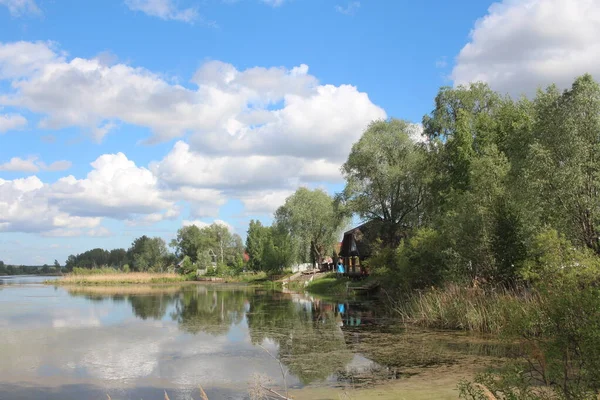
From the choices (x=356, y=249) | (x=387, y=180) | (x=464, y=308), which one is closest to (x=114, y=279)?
(x=356, y=249)

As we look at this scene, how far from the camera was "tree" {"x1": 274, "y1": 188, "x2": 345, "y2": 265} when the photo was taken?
190 feet

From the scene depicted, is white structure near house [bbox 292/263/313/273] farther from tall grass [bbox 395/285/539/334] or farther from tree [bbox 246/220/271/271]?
tall grass [bbox 395/285/539/334]

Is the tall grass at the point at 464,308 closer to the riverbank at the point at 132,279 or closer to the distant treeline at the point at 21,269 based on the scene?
the riverbank at the point at 132,279

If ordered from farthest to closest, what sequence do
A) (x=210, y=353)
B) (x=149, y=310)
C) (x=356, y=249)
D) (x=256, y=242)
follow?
1. (x=256, y=242)
2. (x=356, y=249)
3. (x=149, y=310)
4. (x=210, y=353)

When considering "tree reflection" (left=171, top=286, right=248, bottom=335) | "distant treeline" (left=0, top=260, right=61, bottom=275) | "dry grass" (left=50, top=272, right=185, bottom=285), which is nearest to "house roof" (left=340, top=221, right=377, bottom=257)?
"tree reflection" (left=171, top=286, right=248, bottom=335)

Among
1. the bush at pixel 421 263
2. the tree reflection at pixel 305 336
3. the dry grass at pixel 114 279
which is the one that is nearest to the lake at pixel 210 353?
the tree reflection at pixel 305 336

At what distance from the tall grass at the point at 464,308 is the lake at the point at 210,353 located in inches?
36.7

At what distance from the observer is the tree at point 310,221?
57969mm

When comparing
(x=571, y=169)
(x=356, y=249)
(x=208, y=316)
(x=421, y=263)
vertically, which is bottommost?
(x=208, y=316)

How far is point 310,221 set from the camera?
58250 mm

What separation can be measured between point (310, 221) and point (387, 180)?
82.0 ft

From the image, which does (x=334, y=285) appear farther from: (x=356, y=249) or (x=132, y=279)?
(x=132, y=279)

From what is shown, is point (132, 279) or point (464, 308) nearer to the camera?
point (464, 308)

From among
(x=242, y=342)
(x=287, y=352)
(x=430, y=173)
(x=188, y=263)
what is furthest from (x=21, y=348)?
(x=188, y=263)
